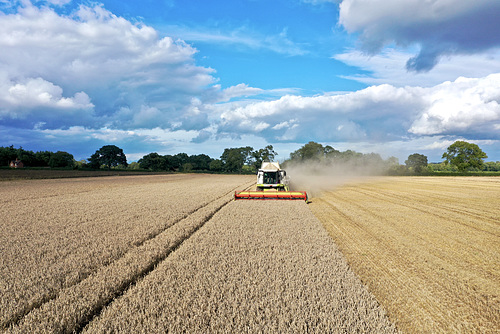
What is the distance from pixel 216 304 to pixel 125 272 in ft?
7.82

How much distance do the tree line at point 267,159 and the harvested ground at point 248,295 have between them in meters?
77.1

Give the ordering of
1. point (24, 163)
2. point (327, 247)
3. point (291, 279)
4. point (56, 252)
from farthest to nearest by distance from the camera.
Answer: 1. point (24, 163)
2. point (327, 247)
3. point (56, 252)
4. point (291, 279)

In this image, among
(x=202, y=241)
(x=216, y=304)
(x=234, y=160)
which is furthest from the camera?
(x=234, y=160)

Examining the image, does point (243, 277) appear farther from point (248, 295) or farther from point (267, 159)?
point (267, 159)

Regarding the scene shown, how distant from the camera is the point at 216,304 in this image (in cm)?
460

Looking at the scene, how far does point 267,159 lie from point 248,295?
327ft

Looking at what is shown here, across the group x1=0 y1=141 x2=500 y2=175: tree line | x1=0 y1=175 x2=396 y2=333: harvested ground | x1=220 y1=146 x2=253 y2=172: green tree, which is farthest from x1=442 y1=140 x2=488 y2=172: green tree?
x1=0 y1=175 x2=396 y2=333: harvested ground

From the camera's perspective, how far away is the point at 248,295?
4.87 m

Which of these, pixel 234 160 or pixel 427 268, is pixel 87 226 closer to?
pixel 427 268

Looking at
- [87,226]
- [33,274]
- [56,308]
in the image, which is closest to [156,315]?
[56,308]

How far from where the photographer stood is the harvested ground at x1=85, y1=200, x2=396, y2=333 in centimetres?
407

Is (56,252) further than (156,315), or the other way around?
(56,252)

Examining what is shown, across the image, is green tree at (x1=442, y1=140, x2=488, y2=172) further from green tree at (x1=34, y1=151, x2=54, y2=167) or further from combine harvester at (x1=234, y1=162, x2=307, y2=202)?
green tree at (x1=34, y1=151, x2=54, y2=167)

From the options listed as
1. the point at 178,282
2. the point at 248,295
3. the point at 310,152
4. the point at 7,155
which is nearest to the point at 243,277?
the point at 248,295
